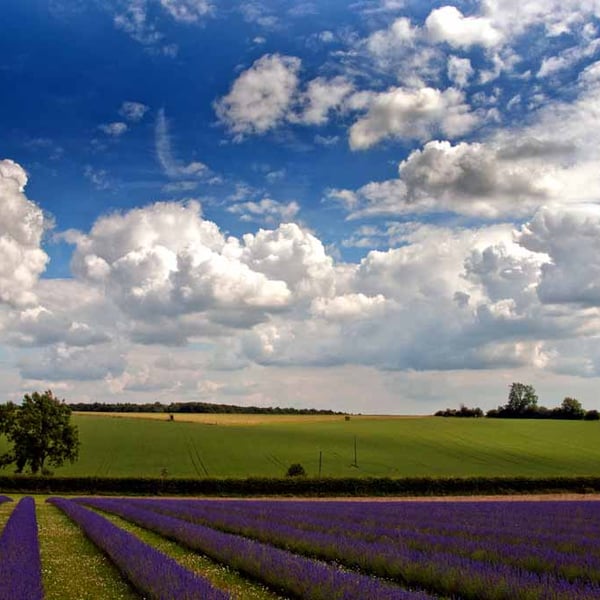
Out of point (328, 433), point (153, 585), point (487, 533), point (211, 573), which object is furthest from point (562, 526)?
point (328, 433)

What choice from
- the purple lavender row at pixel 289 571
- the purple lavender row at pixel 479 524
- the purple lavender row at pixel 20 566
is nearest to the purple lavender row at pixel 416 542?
the purple lavender row at pixel 479 524

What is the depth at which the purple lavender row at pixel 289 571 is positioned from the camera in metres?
8.53

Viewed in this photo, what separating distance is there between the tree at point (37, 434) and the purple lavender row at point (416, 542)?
1617 inches

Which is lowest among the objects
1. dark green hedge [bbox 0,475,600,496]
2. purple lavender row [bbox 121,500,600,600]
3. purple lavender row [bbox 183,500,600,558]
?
dark green hedge [bbox 0,475,600,496]

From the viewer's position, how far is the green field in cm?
5959

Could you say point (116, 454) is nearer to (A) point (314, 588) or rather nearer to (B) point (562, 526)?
(B) point (562, 526)

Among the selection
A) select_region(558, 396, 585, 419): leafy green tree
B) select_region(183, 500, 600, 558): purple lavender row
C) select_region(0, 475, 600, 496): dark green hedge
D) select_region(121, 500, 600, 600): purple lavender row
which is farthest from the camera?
select_region(558, 396, 585, 419): leafy green tree

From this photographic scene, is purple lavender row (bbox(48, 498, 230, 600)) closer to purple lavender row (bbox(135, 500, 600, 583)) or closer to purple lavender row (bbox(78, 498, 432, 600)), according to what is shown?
purple lavender row (bbox(78, 498, 432, 600))

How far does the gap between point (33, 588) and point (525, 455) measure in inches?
2644

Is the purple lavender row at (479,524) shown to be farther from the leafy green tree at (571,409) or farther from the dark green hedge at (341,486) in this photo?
the leafy green tree at (571,409)

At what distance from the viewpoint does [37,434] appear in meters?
59.9

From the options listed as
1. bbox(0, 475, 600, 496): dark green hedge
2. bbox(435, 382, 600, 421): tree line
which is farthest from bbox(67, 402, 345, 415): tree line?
bbox(0, 475, 600, 496): dark green hedge

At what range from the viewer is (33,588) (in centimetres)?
887

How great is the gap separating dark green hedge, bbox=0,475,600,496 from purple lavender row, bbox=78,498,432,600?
2898cm
